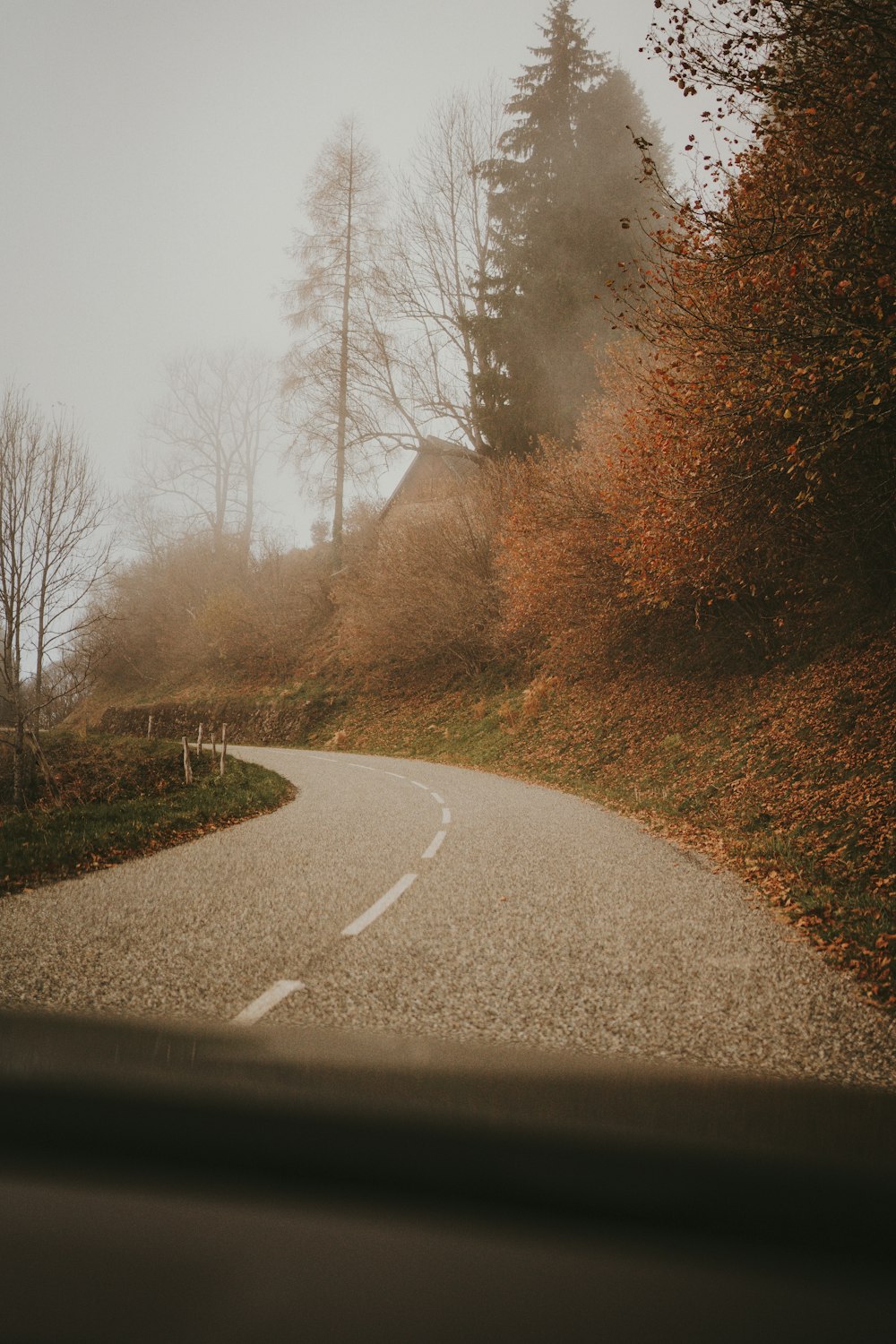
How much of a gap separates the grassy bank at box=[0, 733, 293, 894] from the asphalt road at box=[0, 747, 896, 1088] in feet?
2.05

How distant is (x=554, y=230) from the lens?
23.5 m

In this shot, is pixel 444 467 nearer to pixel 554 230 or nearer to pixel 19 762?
pixel 554 230

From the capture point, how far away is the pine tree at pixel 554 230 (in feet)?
75.3

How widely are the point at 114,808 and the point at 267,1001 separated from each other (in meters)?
7.68

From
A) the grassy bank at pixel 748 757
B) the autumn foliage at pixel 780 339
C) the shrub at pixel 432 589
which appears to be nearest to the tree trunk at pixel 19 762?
the grassy bank at pixel 748 757

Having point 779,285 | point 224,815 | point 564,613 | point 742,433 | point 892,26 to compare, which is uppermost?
point 892,26

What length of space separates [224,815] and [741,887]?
22.2ft

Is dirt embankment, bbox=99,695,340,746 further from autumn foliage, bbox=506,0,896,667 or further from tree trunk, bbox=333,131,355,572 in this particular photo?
autumn foliage, bbox=506,0,896,667

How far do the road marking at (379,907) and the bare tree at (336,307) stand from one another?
21.6 metres

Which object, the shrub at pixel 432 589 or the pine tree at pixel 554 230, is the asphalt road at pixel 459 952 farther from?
the pine tree at pixel 554 230

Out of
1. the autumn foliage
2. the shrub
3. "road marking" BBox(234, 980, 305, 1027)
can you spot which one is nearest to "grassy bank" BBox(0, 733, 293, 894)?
"road marking" BBox(234, 980, 305, 1027)

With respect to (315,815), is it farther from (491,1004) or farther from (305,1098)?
(305,1098)

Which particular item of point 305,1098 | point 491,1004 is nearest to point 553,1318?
point 305,1098

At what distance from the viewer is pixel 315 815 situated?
10.6m
